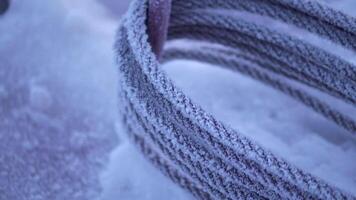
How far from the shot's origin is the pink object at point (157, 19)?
0.97 m

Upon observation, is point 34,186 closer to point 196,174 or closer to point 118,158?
point 118,158

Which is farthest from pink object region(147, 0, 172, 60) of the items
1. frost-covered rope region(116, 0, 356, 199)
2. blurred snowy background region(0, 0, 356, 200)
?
blurred snowy background region(0, 0, 356, 200)

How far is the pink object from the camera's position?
3.19ft

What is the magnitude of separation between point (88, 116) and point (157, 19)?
0.35m

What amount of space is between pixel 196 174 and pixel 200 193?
0.35 feet

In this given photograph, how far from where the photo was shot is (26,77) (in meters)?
1.25

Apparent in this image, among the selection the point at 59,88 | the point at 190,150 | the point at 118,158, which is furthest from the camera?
the point at 59,88

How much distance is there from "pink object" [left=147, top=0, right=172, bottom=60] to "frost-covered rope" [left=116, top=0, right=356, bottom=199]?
0.06 ft

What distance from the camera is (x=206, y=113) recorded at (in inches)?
31.3

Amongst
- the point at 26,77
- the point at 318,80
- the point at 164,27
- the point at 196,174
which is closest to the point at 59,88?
the point at 26,77

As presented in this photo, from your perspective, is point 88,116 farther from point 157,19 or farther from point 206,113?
point 206,113

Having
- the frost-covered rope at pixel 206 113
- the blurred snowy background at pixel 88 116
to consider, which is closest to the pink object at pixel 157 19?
the frost-covered rope at pixel 206 113

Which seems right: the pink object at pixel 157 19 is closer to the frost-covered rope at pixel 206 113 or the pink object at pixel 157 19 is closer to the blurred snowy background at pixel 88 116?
the frost-covered rope at pixel 206 113

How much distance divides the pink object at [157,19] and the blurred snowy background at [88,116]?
0.86 ft
